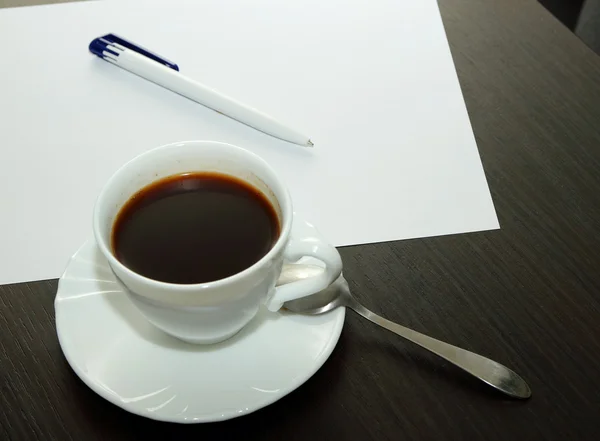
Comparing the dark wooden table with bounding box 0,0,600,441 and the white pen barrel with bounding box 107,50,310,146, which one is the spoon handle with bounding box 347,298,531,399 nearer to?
the dark wooden table with bounding box 0,0,600,441

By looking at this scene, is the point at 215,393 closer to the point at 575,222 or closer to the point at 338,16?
the point at 575,222

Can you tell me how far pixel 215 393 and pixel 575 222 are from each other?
39 cm

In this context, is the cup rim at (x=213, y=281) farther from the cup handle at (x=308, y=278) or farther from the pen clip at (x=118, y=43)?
the pen clip at (x=118, y=43)

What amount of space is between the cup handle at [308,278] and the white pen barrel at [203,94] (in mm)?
232

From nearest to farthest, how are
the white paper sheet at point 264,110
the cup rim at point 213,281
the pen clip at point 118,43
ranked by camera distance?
the cup rim at point 213,281, the white paper sheet at point 264,110, the pen clip at point 118,43

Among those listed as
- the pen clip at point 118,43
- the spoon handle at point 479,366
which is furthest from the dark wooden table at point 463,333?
the pen clip at point 118,43

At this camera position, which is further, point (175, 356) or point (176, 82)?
point (176, 82)

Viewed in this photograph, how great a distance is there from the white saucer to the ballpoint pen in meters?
0.25

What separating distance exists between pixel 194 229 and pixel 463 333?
241mm

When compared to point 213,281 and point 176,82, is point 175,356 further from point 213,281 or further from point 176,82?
point 176,82

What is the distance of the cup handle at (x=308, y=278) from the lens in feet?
1.70

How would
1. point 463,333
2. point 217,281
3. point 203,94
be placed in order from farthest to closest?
point 203,94
point 463,333
point 217,281

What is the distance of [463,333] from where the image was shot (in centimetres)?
58

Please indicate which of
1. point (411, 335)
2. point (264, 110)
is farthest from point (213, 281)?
point (264, 110)
